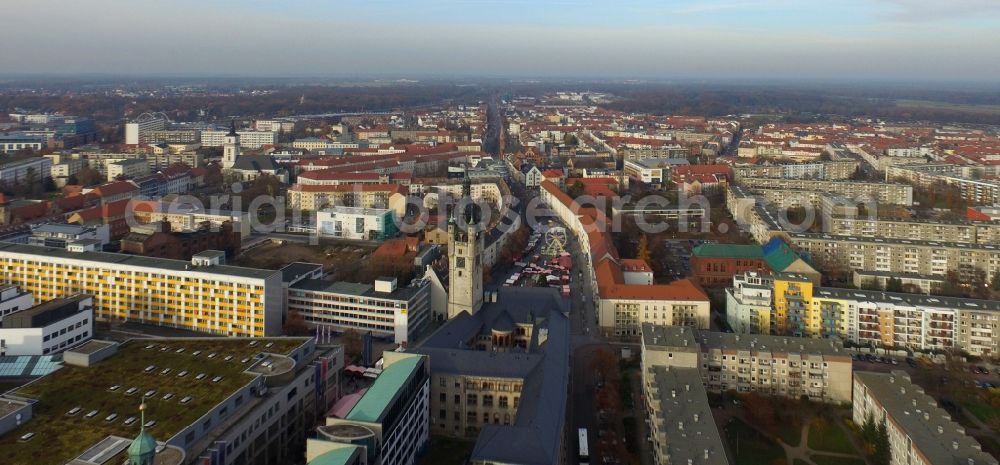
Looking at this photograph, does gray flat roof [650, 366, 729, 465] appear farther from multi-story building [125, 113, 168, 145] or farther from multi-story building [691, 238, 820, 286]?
multi-story building [125, 113, 168, 145]

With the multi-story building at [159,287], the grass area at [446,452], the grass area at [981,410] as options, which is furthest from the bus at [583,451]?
the multi-story building at [159,287]

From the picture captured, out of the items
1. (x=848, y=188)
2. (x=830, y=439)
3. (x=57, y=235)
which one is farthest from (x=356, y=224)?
(x=848, y=188)

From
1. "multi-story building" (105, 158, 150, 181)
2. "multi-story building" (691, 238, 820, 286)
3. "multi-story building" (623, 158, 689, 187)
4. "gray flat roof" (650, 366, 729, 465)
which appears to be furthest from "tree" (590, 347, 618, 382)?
"multi-story building" (105, 158, 150, 181)

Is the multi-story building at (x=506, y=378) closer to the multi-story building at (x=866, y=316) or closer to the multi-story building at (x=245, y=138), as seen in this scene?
the multi-story building at (x=866, y=316)

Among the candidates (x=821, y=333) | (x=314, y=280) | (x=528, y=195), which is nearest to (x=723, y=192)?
(x=528, y=195)

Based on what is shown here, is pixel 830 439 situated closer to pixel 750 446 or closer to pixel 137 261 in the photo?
pixel 750 446

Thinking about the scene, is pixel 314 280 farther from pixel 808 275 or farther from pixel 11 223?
pixel 11 223
